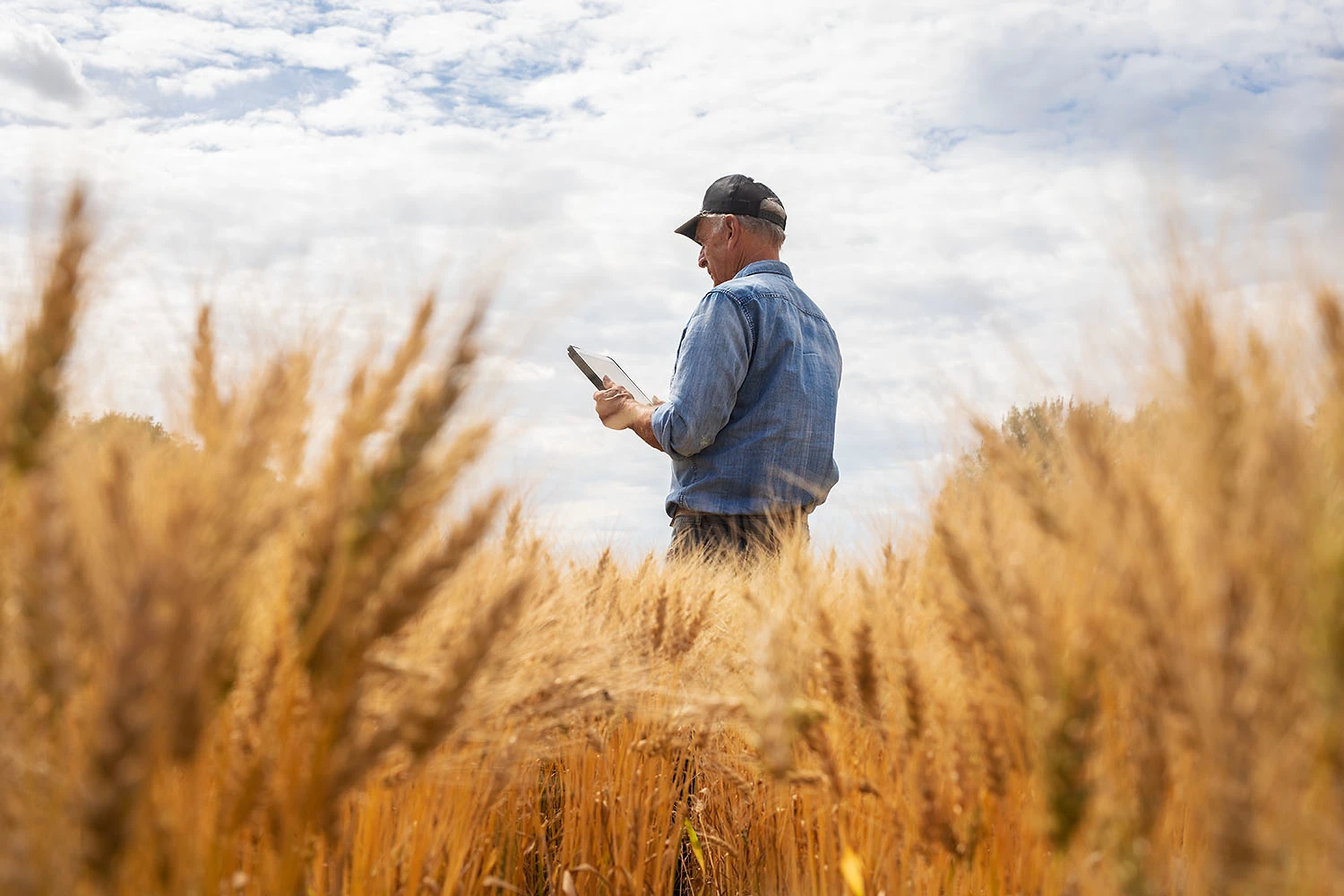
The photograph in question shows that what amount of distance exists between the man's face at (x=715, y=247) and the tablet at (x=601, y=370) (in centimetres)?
66

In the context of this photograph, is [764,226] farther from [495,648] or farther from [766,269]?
[495,648]

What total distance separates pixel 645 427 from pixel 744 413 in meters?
0.43

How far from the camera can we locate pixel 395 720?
100 centimetres

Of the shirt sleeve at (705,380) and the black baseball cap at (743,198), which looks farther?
the black baseball cap at (743,198)

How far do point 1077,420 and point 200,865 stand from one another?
1.01 m

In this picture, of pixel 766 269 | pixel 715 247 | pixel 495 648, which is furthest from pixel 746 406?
pixel 495 648

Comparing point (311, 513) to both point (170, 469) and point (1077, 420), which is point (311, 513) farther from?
point (1077, 420)

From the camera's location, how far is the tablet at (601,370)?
4.52 metres

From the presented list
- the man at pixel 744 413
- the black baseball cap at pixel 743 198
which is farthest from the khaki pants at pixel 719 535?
the black baseball cap at pixel 743 198

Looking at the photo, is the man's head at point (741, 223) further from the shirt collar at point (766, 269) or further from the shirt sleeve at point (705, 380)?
the shirt sleeve at point (705, 380)

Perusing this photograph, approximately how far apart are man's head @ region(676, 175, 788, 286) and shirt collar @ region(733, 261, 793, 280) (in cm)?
13

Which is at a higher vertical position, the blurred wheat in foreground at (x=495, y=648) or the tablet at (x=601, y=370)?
the blurred wheat in foreground at (x=495, y=648)

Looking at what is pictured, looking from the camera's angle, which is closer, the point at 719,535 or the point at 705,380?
the point at 705,380

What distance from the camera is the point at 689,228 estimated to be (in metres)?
5.04
